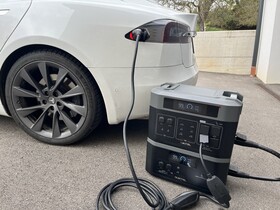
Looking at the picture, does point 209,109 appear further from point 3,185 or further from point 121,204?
point 3,185

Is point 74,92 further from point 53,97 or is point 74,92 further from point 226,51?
point 226,51

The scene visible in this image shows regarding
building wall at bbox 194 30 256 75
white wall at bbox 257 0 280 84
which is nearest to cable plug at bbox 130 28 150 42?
white wall at bbox 257 0 280 84

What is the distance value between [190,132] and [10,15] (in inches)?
58.7

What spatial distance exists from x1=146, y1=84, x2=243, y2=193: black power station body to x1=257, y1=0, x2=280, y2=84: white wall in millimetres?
3727

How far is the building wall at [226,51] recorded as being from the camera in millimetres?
5922

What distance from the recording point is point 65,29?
1.65 m

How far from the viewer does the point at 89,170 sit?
167 centimetres

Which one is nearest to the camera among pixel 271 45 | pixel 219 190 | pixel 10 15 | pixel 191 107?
pixel 219 190

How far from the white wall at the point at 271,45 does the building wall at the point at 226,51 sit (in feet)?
2.80

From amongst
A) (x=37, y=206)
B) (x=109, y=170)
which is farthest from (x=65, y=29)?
(x=37, y=206)

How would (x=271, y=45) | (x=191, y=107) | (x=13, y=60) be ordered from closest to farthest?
(x=191, y=107)
(x=13, y=60)
(x=271, y=45)

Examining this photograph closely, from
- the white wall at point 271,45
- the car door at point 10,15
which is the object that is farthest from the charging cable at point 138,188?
the white wall at point 271,45

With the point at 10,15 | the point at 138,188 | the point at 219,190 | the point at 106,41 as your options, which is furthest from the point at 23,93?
the point at 219,190

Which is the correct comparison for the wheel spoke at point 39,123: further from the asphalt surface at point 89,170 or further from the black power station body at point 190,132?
the black power station body at point 190,132
